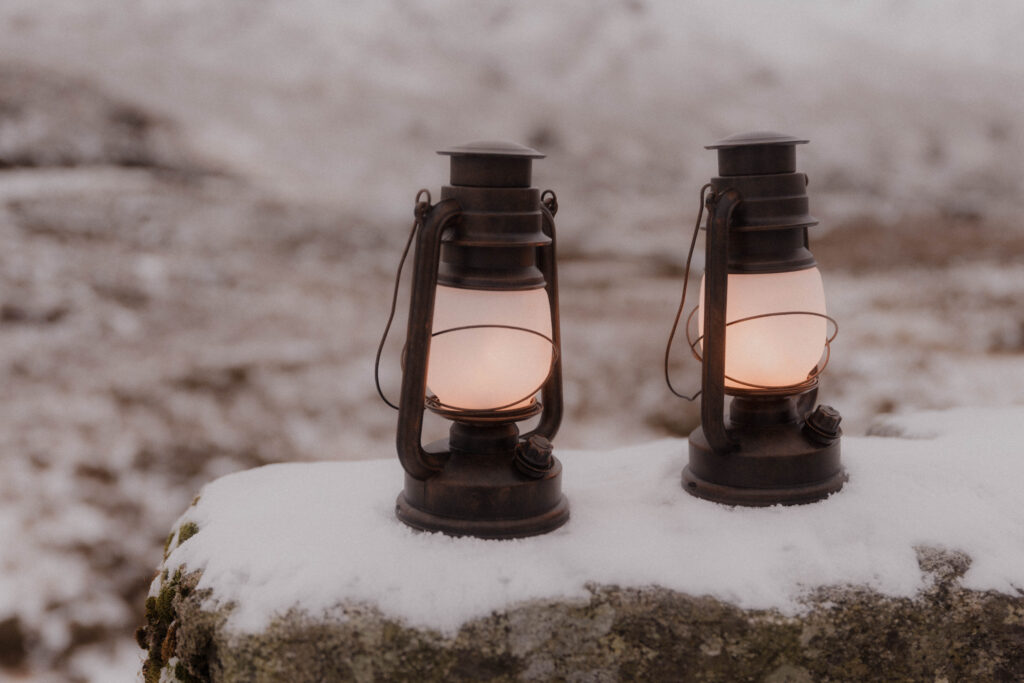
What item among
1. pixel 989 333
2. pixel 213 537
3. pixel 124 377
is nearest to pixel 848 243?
pixel 989 333

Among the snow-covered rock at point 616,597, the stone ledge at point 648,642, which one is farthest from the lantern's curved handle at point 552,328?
the stone ledge at point 648,642

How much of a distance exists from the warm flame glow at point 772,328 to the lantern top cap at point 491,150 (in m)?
0.43

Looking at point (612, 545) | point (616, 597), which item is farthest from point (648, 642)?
point (612, 545)

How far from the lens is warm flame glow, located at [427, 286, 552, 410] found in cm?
154

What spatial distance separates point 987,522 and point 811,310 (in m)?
0.49

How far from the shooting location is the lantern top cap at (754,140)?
1.63 m

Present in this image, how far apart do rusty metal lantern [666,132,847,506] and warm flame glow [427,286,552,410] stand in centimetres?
33

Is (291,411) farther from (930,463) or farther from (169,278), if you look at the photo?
(930,463)

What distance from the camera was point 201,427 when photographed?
12.9 feet

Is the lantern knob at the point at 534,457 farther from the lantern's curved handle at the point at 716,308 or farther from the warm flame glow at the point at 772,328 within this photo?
the warm flame glow at the point at 772,328

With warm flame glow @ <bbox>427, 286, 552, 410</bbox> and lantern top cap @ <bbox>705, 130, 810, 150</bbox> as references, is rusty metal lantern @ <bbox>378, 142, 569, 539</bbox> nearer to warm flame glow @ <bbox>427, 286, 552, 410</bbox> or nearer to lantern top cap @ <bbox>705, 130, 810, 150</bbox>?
warm flame glow @ <bbox>427, 286, 552, 410</bbox>

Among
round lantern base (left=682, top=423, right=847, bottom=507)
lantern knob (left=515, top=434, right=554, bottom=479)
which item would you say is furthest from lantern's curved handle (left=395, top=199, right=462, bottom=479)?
round lantern base (left=682, top=423, right=847, bottom=507)

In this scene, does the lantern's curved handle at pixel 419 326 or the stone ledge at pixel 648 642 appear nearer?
the stone ledge at pixel 648 642

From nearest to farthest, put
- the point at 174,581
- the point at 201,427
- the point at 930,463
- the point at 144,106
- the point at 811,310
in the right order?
1. the point at 174,581
2. the point at 811,310
3. the point at 930,463
4. the point at 201,427
5. the point at 144,106
